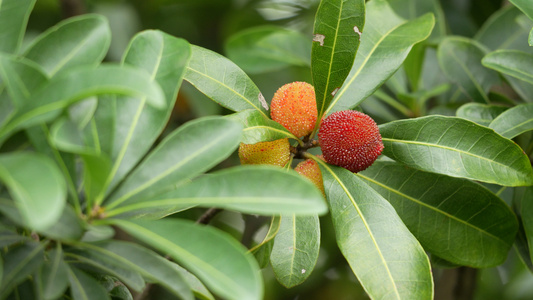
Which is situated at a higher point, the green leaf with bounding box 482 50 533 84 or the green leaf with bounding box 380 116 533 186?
the green leaf with bounding box 482 50 533 84

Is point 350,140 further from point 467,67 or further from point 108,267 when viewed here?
point 467,67

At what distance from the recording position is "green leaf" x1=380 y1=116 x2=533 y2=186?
33.0 inches

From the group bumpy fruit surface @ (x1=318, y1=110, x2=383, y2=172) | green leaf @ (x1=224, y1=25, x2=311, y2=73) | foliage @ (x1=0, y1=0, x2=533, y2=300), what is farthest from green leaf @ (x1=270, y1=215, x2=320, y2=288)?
green leaf @ (x1=224, y1=25, x2=311, y2=73)

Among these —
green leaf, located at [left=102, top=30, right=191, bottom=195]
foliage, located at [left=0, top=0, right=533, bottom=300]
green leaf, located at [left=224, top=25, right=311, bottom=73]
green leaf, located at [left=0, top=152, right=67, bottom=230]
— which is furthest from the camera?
green leaf, located at [left=224, top=25, right=311, bottom=73]

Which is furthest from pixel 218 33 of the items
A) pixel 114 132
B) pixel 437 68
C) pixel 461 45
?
pixel 114 132

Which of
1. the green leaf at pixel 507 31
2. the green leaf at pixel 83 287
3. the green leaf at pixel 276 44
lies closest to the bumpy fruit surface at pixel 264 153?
the green leaf at pixel 83 287

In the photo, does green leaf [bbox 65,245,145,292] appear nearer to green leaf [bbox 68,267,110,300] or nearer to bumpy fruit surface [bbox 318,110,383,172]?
green leaf [bbox 68,267,110,300]

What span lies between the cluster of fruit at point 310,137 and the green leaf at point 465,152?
0.07 meters

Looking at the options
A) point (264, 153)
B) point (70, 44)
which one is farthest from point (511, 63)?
point (70, 44)

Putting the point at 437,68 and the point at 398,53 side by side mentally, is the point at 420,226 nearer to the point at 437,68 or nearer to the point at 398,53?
the point at 398,53

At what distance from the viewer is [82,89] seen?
493 mm

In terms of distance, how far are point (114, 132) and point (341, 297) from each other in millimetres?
1331

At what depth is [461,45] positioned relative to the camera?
1290 millimetres

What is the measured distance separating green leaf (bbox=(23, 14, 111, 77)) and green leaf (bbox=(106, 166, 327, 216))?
0.62 ft
